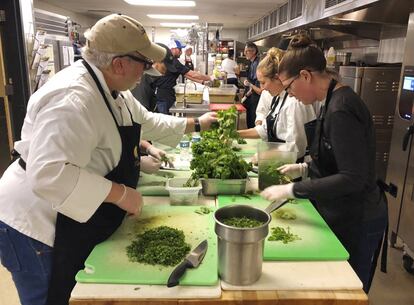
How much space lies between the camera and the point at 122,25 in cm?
138

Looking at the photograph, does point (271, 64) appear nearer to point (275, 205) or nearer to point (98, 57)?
point (275, 205)

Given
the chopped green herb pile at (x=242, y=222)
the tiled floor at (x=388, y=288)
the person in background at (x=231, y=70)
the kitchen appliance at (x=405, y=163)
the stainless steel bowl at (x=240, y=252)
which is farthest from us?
the person in background at (x=231, y=70)

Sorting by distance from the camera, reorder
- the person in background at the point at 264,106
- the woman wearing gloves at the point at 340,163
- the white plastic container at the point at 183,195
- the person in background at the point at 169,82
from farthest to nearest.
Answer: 1. the person in background at the point at 169,82
2. the person in background at the point at 264,106
3. the white plastic container at the point at 183,195
4. the woman wearing gloves at the point at 340,163

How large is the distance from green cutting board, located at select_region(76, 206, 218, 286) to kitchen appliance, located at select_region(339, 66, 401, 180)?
2596 millimetres

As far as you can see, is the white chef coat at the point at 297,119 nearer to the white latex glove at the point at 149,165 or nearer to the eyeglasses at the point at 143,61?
the white latex glove at the point at 149,165

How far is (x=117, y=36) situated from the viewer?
4.47ft

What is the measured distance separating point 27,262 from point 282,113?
170 centimetres

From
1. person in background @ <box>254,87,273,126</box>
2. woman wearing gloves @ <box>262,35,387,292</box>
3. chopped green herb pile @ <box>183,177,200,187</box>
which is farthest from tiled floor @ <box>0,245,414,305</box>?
person in background @ <box>254,87,273,126</box>

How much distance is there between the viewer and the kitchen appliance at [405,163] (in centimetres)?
290

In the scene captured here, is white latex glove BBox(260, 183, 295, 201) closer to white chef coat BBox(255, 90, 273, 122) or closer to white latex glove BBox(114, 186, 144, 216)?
white latex glove BBox(114, 186, 144, 216)

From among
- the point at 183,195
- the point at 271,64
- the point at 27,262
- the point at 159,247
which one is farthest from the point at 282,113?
the point at 27,262

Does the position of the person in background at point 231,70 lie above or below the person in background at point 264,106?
above

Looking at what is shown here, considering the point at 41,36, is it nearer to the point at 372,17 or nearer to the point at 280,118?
the point at 280,118

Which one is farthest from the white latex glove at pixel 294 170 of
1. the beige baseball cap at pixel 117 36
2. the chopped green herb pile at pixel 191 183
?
the beige baseball cap at pixel 117 36
